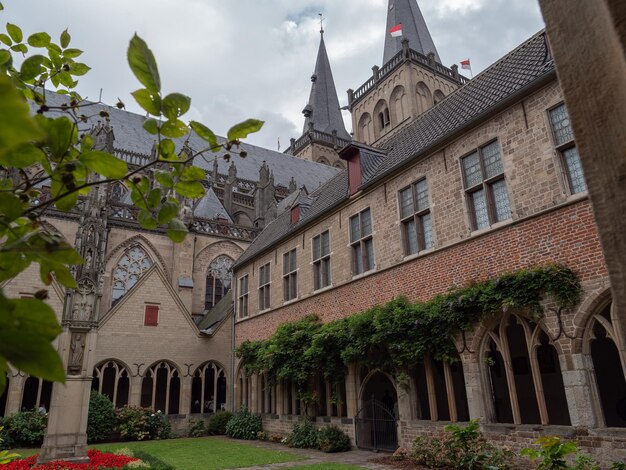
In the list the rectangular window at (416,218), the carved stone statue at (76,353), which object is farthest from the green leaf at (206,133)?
the carved stone statue at (76,353)

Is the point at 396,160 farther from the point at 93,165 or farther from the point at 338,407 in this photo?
the point at 93,165

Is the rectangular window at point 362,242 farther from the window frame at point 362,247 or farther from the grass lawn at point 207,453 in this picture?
the grass lawn at point 207,453

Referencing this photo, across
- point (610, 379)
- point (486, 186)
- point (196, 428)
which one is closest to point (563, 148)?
point (486, 186)

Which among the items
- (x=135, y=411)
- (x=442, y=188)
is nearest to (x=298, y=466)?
(x=442, y=188)

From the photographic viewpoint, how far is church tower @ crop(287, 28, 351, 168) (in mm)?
49062

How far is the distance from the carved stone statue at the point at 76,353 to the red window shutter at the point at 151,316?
25.0 ft

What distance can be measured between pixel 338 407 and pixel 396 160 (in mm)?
7058

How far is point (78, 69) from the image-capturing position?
2760 millimetres

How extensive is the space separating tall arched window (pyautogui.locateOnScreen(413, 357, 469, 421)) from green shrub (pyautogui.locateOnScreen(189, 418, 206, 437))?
28.3ft

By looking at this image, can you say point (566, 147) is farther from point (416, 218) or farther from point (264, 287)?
point (264, 287)

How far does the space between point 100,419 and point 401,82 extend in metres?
31.3

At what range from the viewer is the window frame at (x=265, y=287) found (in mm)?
18062

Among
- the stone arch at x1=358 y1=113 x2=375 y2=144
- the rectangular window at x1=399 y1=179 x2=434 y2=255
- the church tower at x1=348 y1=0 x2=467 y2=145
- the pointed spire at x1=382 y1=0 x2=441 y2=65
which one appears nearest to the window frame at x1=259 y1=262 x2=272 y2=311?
the rectangular window at x1=399 y1=179 x2=434 y2=255

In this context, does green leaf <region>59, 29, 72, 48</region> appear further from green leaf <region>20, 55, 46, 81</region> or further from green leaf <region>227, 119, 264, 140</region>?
green leaf <region>227, 119, 264, 140</region>
